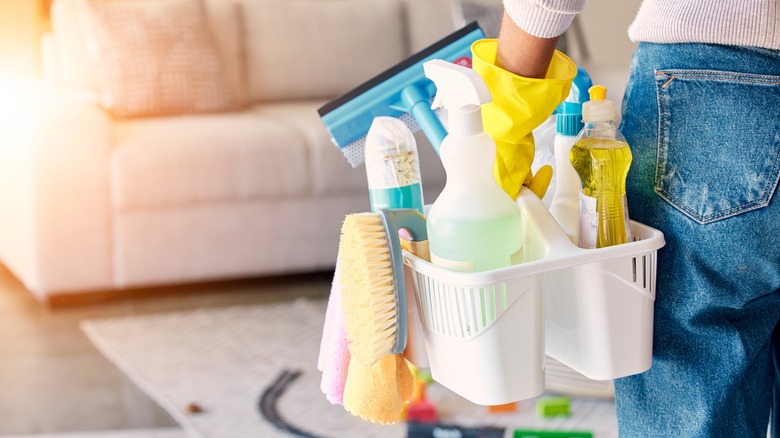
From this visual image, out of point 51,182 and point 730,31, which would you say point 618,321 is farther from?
point 51,182

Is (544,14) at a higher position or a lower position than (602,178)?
higher

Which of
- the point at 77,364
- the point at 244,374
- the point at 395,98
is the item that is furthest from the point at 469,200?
the point at 77,364

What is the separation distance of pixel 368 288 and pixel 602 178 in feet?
0.70

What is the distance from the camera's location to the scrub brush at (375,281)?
2.32 ft

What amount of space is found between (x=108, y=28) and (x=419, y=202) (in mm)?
2459

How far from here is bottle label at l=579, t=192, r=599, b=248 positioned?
740mm

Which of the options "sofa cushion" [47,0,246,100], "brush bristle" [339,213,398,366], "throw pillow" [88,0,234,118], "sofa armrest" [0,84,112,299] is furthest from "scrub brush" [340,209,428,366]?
"sofa cushion" [47,0,246,100]

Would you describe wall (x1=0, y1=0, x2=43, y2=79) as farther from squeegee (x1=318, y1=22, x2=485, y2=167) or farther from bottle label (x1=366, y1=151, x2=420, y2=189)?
bottle label (x1=366, y1=151, x2=420, y2=189)

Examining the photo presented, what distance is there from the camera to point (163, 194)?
9.07 feet

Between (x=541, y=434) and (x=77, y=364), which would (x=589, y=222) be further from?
(x=77, y=364)

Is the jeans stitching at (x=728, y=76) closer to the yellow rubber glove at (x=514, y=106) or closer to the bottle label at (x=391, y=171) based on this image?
the yellow rubber glove at (x=514, y=106)

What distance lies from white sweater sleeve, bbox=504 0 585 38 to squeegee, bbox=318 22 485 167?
186mm

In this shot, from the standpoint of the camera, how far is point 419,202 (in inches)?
32.5

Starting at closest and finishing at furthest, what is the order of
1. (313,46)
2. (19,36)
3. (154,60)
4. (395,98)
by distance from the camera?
(395,98), (154,60), (313,46), (19,36)
